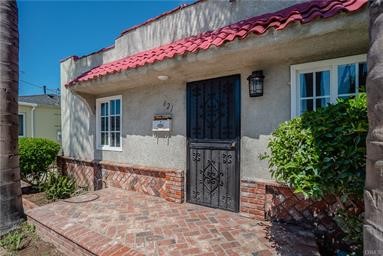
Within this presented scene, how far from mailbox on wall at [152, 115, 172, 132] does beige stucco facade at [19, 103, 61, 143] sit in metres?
19.5

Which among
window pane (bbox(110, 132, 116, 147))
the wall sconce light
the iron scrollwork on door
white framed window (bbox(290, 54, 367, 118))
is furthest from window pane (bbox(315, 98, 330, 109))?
window pane (bbox(110, 132, 116, 147))

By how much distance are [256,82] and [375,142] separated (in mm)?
3882

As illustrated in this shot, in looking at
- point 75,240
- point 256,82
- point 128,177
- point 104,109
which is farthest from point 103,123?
point 256,82

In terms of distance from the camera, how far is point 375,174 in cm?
189

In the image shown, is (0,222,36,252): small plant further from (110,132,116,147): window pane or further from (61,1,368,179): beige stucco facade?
(110,132,116,147): window pane

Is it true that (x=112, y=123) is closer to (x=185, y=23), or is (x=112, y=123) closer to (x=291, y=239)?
(x=185, y=23)

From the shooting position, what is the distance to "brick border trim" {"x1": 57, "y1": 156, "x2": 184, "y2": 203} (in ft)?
23.1

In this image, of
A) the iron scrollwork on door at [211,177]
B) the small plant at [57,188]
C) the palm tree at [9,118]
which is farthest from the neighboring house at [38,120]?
the iron scrollwork on door at [211,177]

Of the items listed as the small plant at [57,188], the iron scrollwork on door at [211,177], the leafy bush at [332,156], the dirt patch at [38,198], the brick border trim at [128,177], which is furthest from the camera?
the small plant at [57,188]

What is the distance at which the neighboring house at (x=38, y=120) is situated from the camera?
21547mm

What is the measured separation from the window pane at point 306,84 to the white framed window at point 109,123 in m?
6.42

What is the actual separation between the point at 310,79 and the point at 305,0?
188 centimetres

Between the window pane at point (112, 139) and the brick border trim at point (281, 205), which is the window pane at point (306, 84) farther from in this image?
the window pane at point (112, 139)

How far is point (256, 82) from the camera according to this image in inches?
219
